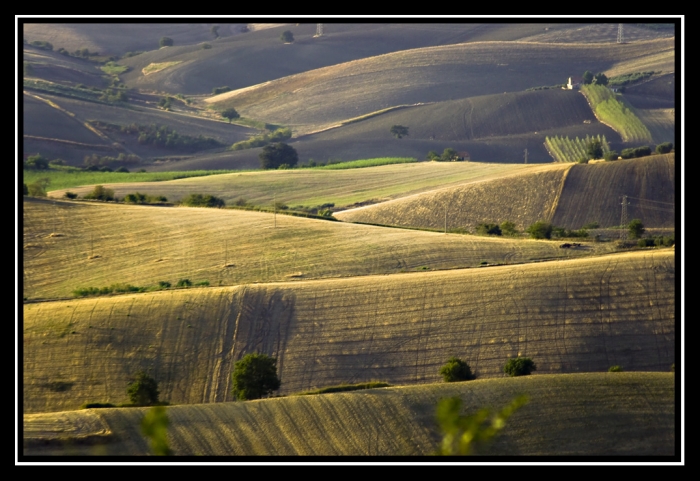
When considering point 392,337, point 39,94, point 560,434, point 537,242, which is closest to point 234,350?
point 392,337

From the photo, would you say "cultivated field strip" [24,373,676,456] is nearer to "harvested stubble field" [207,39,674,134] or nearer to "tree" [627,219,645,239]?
"tree" [627,219,645,239]

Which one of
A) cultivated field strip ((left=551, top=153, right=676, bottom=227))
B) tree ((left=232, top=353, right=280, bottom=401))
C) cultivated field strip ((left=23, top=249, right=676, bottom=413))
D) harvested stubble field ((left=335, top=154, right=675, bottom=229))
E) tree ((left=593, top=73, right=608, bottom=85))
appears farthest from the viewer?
tree ((left=593, top=73, right=608, bottom=85))

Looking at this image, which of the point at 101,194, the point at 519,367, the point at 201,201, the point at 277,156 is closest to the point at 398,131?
the point at 277,156

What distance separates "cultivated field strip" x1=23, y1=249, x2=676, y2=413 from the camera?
41188 mm

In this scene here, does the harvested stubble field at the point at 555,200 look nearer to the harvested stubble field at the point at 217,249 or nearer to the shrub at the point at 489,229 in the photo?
the shrub at the point at 489,229

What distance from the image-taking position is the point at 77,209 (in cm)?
6619

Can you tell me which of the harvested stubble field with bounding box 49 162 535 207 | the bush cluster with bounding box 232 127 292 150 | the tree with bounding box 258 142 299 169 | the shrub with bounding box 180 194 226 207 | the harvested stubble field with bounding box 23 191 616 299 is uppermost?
the bush cluster with bounding box 232 127 292 150

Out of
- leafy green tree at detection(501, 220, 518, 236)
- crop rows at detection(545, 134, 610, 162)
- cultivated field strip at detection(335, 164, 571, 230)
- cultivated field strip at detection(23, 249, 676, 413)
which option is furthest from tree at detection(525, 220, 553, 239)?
crop rows at detection(545, 134, 610, 162)

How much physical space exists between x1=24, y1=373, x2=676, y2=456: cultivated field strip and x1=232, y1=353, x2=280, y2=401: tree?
3704 mm

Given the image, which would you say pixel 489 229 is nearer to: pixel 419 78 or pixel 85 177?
pixel 85 177

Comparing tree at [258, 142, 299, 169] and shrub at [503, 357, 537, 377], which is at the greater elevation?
tree at [258, 142, 299, 169]

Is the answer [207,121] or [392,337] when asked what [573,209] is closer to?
[392,337]

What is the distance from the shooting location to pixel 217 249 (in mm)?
58812

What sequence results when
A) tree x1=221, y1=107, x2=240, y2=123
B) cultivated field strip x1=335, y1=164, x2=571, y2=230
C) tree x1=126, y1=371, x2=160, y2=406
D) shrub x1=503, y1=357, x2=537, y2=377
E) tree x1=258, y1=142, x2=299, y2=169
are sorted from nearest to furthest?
tree x1=126, y1=371, x2=160, y2=406 < shrub x1=503, y1=357, x2=537, y2=377 < cultivated field strip x1=335, y1=164, x2=571, y2=230 < tree x1=258, y1=142, x2=299, y2=169 < tree x1=221, y1=107, x2=240, y2=123
